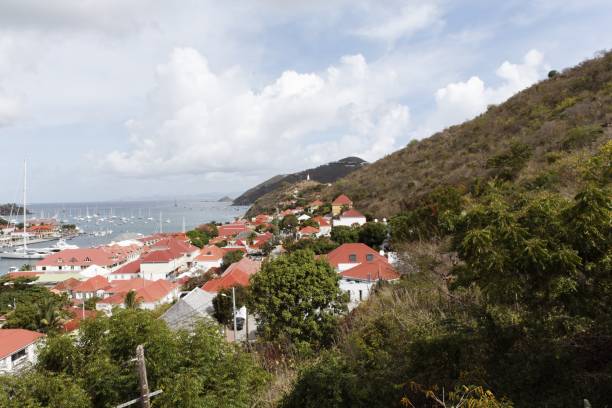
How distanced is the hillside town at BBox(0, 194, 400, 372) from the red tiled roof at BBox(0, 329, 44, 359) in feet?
0.12

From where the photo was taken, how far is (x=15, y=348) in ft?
54.3

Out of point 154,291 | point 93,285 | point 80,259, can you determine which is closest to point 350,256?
point 154,291

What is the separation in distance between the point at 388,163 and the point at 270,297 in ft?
160

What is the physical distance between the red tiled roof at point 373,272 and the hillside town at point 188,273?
46 millimetres

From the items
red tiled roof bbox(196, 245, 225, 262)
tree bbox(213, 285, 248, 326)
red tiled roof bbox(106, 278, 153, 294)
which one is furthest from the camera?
red tiled roof bbox(196, 245, 225, 262)

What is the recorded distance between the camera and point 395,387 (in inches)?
234

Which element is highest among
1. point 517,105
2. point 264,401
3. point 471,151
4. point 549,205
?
point 517,105

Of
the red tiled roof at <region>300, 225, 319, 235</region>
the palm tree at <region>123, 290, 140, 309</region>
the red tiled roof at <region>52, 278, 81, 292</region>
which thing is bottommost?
the red tiled roof at <region>52, 278, 81, 292</region>

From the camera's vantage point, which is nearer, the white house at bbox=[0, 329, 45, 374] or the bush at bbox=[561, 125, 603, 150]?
the white house at bbox=[0, 329, 45, 374]

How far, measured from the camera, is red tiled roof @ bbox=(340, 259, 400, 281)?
61.9 ft

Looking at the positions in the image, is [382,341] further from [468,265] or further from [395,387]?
[468,265]

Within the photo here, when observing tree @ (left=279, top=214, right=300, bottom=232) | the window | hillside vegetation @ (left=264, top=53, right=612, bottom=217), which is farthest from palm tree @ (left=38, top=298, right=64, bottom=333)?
tree @ (left=279, top=214, right=300, bottom=232)

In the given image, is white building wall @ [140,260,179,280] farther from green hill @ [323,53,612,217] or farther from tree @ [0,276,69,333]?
green hill @ [323,53,612,217]

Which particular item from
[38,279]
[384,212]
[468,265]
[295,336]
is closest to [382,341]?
[468,265]
